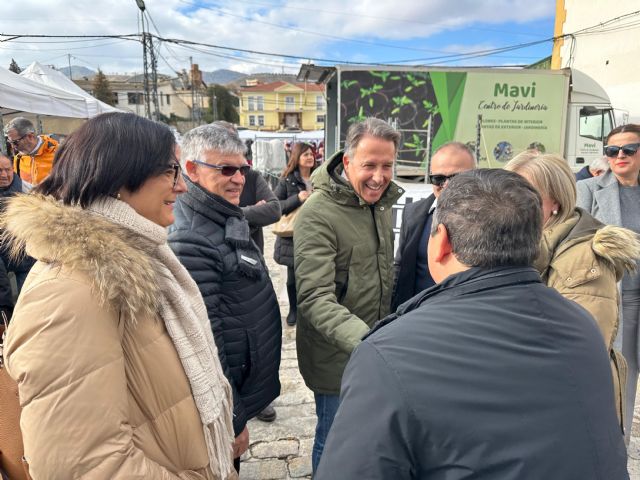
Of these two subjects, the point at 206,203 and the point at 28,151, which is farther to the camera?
the point at 28,151

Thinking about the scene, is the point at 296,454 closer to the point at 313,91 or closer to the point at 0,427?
the point at 0,427

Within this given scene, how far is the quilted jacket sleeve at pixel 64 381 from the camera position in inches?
38.5

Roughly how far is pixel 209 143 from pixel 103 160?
2.67ft

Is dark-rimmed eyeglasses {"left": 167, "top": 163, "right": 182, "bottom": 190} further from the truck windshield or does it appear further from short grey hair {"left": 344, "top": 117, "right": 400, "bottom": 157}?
the truck windshield

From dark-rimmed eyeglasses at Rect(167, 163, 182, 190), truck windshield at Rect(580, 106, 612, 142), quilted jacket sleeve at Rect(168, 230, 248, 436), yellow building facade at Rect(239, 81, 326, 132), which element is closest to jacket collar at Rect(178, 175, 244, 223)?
quilted jacket sleeve at Rect(168, 230, 248, 436)

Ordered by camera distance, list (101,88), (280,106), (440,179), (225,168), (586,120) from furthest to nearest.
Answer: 1. (280,106)
2. (101,88)
3. (586,120)
4. (440,179)
5. (225,168)

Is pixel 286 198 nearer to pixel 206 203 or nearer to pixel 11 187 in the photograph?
pixel 11 187

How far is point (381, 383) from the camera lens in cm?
89

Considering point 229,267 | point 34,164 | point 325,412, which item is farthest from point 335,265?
point 34,164

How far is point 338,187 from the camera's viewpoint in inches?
81.9

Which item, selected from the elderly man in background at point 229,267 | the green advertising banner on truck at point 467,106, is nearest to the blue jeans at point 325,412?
the elderly man in background at point 229,267

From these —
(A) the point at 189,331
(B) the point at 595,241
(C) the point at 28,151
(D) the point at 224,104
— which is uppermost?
(D) the point at 224,104

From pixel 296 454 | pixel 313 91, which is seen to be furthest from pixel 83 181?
pixel 313 91

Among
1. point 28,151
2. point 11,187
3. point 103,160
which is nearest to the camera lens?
point 103,160
